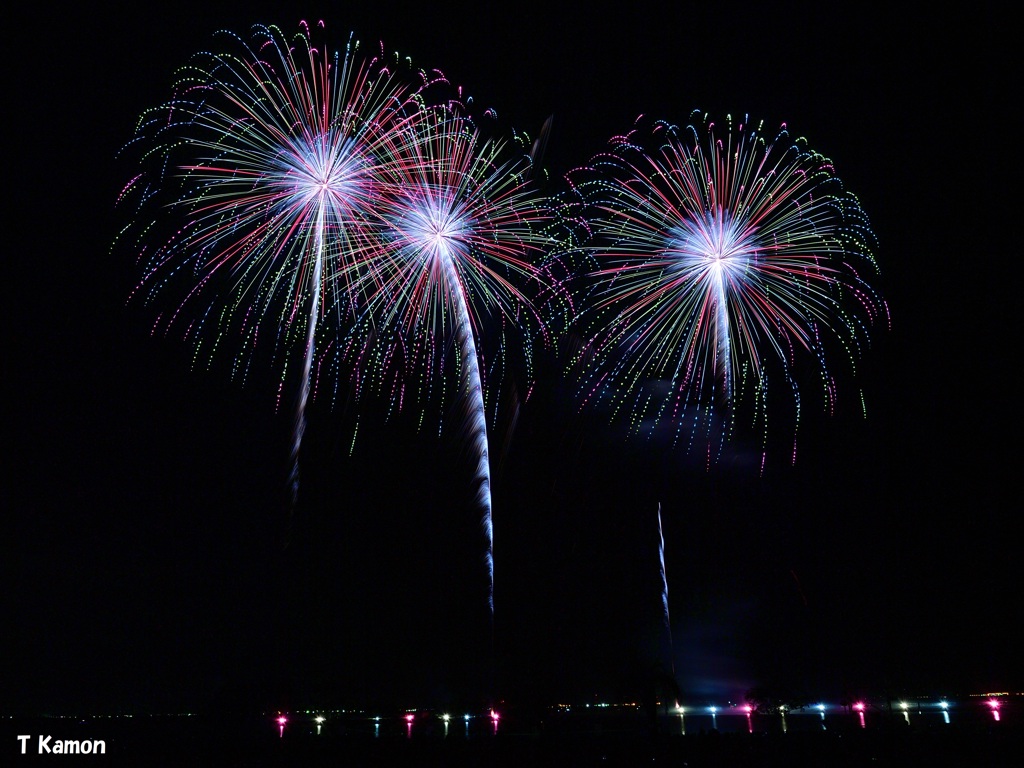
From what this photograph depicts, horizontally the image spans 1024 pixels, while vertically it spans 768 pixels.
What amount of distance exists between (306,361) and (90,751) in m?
12.0

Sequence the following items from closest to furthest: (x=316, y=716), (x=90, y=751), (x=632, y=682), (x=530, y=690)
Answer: (x=90, y=751) < (x=632, y=682) < (x=530, y=690) < (x=316, y=716)

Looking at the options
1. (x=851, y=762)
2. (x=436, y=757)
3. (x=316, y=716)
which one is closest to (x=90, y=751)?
(x=436, y=757)

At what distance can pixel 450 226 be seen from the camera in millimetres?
23703

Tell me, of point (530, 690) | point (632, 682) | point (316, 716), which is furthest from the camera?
point (316, 716)

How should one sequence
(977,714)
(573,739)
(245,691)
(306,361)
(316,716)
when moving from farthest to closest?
(316,716), (977,714), (245,691), (573,739), (306,361)

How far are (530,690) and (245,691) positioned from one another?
2664 centimetres

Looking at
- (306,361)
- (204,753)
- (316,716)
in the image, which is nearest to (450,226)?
(306,361)

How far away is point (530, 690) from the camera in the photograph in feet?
227

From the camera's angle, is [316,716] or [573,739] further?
[316,716]

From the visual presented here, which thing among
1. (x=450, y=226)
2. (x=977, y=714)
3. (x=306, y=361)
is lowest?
(x=977, y=714)

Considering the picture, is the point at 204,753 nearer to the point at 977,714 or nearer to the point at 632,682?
the point at 632,682

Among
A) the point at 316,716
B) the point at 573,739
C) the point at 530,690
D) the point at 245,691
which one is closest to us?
the point at 573,739

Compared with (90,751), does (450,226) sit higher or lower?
higher

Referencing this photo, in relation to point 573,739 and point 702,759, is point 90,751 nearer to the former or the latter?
point 573,739
